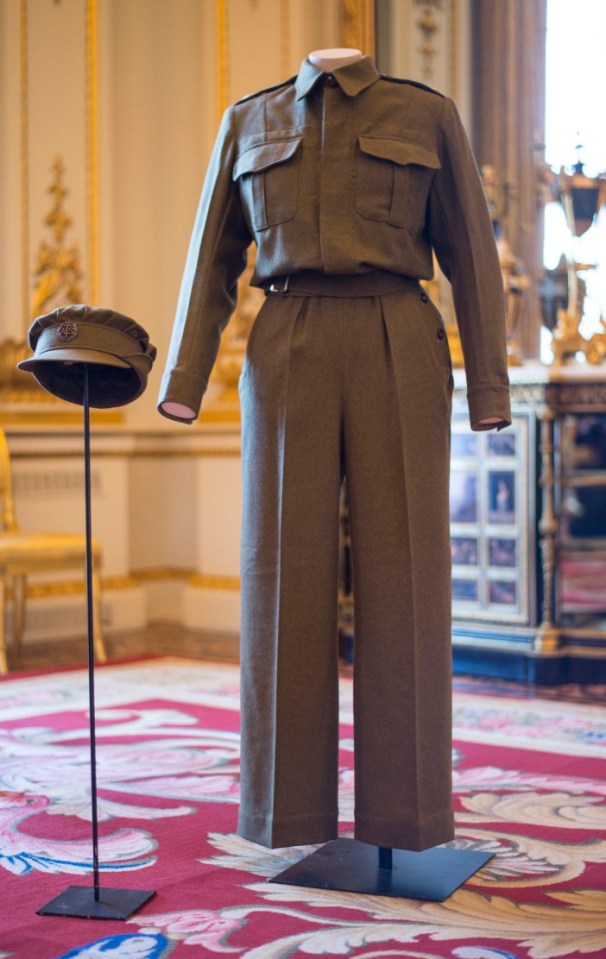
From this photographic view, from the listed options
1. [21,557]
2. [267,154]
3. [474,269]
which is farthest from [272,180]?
[21,557]

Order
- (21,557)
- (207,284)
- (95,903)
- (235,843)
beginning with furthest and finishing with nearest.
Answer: (21,557), (235,843), (207,284), (95,903)

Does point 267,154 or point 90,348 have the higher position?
point 267,154

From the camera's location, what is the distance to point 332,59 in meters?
2.58

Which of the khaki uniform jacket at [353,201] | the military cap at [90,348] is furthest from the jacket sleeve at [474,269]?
the military cap at [90,348]

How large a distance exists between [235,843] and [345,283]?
1.26 m

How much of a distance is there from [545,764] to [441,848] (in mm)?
892

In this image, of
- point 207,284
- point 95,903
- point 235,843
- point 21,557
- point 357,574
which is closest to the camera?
point 95,903

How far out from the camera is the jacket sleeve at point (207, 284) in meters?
2.66

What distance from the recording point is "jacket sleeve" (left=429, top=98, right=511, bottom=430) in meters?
2.59

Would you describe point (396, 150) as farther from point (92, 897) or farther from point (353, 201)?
point (92, 897)

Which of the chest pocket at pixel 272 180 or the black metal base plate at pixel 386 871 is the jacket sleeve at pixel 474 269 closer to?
the chest pocket at pixel 272 180

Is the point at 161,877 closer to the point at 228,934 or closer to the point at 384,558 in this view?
the point at 228,934

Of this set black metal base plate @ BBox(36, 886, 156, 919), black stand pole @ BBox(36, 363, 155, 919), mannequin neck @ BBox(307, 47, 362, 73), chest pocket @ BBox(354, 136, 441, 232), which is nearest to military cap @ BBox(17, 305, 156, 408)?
black stand pole @ BBox(36, 363, 155, 919)

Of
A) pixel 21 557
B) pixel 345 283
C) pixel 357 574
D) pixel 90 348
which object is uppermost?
pixel 345 283
